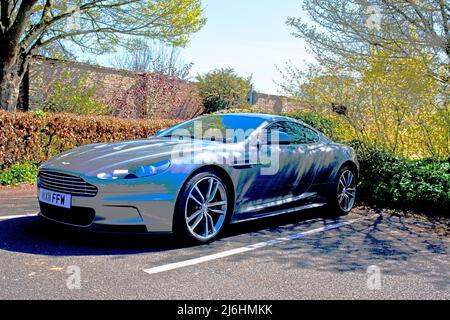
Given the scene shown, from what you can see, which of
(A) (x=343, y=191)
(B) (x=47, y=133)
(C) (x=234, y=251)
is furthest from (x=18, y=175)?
(A) (x=343, y=191)

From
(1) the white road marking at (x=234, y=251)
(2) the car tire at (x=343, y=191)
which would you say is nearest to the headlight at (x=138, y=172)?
(1) the white road marking at (x=234, y=251)

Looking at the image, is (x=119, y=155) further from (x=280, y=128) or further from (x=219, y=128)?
(x=280, y=128)

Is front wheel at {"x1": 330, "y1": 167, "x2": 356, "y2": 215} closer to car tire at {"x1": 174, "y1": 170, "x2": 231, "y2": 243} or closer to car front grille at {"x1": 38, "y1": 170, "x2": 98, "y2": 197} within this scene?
car tire at {"x1": 174, "y1": 170, "x2": 231, "y2": 243}

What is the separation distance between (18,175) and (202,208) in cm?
470

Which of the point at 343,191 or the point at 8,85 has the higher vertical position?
the point at 8,85

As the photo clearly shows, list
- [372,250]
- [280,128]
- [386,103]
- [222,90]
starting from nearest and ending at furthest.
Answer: [372,250] < [280,128] < [386,103] < [222,90]

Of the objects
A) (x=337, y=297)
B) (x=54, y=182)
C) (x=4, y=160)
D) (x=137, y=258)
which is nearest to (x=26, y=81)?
(x=4, y=160)

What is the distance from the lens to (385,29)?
19.5 feet

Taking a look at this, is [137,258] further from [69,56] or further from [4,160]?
[69,56]

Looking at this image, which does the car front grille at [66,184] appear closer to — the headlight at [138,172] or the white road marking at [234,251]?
the headlight at [138,172]

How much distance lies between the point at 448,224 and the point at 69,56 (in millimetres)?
10811

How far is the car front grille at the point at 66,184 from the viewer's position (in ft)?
12.2

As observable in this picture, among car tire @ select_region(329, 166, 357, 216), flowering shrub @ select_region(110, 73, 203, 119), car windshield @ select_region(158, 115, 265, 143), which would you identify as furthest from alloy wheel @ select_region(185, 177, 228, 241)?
flowering shrub @ select_region(110, 73, 203, 119)

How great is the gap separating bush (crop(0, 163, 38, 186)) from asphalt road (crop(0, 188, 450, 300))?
2481 millimetres
